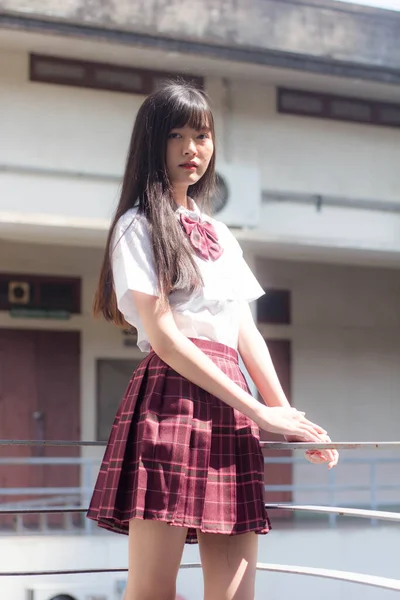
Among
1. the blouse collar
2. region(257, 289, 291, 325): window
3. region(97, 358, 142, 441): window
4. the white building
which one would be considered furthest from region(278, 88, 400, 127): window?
the blouse collar

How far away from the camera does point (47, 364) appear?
8.79 m

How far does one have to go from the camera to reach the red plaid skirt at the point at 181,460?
64.7 inches

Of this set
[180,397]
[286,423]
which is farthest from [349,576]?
[180,397]

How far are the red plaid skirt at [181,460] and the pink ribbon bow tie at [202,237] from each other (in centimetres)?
19

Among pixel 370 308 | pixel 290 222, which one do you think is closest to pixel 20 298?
pixel 290 222

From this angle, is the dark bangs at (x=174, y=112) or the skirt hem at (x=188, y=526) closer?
the skirt hem at (x=188, y=526)

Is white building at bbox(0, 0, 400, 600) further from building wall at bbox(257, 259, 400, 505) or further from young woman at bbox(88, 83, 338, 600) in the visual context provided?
young woman at bbox(88, 83, 338, 600)

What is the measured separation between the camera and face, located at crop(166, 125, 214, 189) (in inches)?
72.0

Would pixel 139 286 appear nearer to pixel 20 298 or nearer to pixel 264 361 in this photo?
pixel 264 361

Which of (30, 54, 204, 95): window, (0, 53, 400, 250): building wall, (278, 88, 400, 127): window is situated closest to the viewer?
(0, 53, 400, 250): building wall

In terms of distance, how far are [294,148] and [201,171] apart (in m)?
6.68

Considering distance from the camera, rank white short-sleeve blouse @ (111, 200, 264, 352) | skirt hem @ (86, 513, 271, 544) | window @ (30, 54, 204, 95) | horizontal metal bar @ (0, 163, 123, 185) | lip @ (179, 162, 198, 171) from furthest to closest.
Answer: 1. window @ (30, 54, 204, 95)
2. horizontal metal bar @ (0, 163, 123, 185)
3. lip @ (179, 162, 198, 171)
4. white short-sleeve blouse @ (111, 200, 264, 352)
5. skirt hem @ (86, 513, 271, 544)

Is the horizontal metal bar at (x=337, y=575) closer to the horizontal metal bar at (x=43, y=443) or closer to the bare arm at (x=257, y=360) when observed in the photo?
the horizontal metal bar at (x=43, y=443)

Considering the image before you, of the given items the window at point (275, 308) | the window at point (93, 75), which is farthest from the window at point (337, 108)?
the window at point (275, 308)
